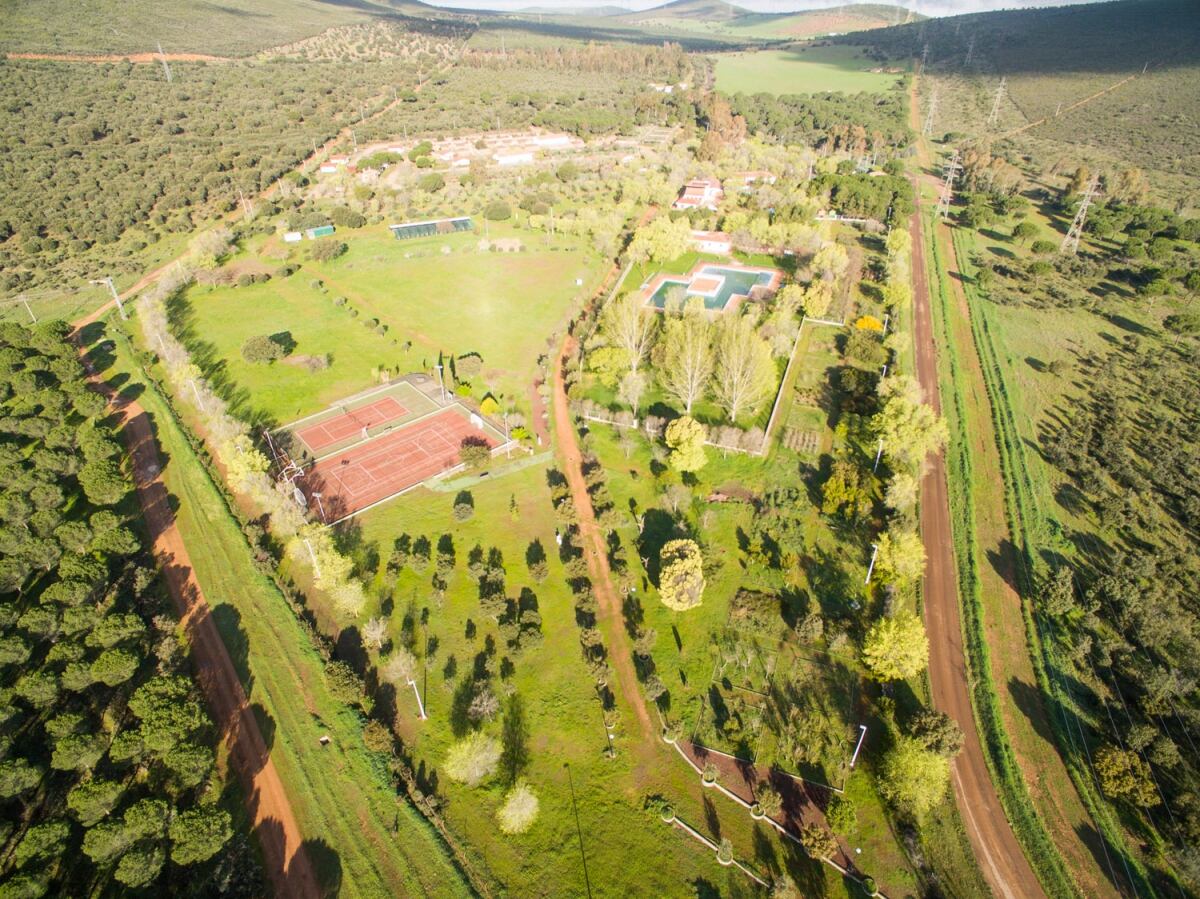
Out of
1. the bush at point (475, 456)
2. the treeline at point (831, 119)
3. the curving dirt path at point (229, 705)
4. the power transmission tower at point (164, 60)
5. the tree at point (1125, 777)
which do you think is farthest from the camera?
the treeline at point (831, 119)

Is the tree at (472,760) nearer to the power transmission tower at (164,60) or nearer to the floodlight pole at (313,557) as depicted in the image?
the floodlight pole at (313,557)

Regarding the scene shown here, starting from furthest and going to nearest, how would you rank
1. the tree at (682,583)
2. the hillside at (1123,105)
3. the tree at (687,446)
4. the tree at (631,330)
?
the hillside at (1123,105), the tree at (631,330), the tree at (687,446), the tree at (682,583)

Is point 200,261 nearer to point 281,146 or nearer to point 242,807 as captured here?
point 281,146

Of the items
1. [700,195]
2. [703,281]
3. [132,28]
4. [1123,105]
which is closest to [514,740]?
[703,281]

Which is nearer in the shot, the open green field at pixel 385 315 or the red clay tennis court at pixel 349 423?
the red clay tennis court at pixel 349 423

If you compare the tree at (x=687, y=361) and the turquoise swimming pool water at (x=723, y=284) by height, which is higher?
the tree at (x=687, y=361)

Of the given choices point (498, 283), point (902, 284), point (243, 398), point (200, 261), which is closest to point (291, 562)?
point (243, 398)

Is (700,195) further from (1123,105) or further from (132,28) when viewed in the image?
(132,28)

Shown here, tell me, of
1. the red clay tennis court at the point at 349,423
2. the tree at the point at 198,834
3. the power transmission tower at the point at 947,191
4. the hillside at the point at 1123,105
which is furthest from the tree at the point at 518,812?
the hillside at the point at 1123,105
